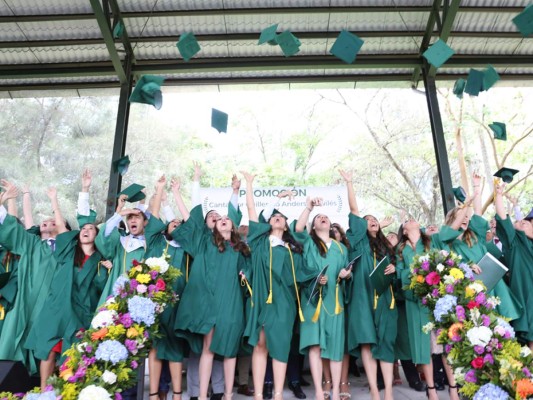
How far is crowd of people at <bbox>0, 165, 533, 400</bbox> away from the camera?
3785mm

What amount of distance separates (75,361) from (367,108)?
13.5 meters

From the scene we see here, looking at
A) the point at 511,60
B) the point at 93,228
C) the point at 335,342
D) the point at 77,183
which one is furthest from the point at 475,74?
the point at 77,183

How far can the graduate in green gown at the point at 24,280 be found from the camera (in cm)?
404

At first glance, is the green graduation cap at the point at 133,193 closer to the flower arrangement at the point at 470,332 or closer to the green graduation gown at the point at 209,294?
the green graduation gown at the point at 209,294

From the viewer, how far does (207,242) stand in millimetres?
4031

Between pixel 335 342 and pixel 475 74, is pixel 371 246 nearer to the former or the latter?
pixel 335 342

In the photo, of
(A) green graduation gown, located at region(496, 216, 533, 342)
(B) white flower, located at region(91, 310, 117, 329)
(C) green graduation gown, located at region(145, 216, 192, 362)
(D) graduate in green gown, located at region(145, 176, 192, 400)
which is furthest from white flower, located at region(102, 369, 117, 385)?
(A) green graduation gown, located at region(496, 216, 533, 342)

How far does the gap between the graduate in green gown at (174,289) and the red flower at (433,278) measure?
1.97 metres

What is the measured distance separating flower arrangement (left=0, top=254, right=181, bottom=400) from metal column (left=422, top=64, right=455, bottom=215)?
448 centimetres

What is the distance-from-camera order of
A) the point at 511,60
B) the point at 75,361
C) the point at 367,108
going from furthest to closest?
the point at 367,108
the point at 511,60
the point at 75,361

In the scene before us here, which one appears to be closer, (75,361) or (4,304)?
(75,361)

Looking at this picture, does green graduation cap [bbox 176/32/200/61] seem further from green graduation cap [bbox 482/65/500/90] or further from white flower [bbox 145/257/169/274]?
green graduation cap [bbox 482/65/500/90]

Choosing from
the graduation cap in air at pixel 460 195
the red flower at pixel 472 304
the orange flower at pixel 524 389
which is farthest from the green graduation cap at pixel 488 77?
the orange flower at pixel 524 389

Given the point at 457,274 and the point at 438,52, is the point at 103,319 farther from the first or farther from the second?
the point at 438,52
